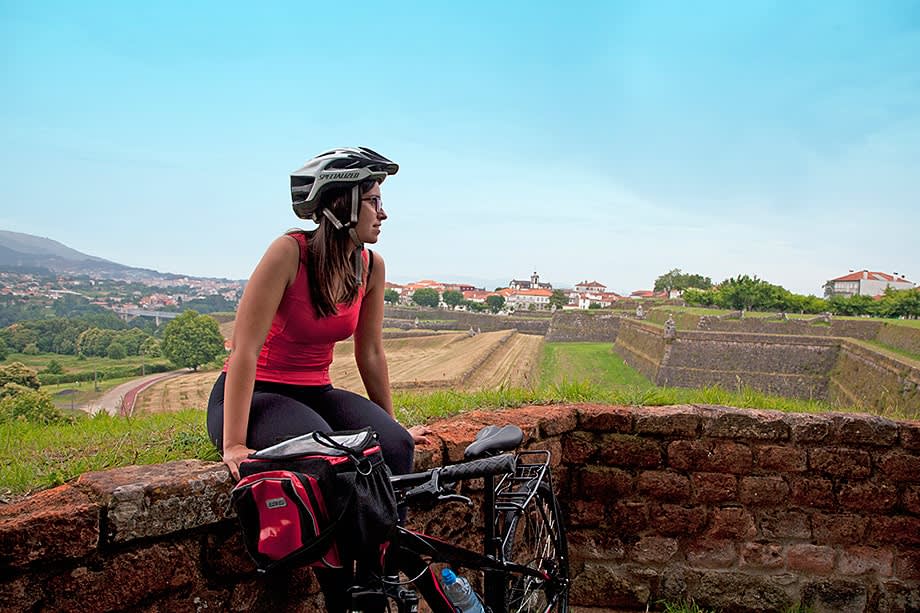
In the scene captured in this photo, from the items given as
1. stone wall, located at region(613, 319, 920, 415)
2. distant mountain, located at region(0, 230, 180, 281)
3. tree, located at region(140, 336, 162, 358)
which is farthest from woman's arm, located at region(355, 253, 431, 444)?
stone wall, located at region(613, 319, 920, 415)

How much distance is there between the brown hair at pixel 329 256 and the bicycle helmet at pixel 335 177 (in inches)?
0.8

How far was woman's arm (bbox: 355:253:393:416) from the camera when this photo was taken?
2756mm

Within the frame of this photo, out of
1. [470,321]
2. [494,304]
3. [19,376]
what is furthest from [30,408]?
A: [494,304]

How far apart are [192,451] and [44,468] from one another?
500 mm

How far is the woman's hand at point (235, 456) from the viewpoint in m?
2.08

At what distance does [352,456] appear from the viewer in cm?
161

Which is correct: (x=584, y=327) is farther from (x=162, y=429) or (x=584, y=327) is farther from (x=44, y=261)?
(x=162, y=429)

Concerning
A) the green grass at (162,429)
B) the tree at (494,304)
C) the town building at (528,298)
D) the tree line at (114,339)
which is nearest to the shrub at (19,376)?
the green grass at (162,429)

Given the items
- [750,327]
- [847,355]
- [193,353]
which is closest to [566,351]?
[750,327]

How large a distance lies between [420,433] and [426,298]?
9493 cm

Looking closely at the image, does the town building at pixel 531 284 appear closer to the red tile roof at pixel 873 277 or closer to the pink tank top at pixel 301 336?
the red tile roof at pixel 873 277

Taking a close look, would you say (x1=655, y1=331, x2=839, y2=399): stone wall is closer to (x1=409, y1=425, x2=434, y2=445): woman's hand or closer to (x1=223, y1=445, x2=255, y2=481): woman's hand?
(x1=409, y1=425, x2=434, y2=445): woman's hand

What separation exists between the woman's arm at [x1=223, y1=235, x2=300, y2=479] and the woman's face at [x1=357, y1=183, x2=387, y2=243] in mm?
258

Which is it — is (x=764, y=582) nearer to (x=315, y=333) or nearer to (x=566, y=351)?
(x=315, y=333)
